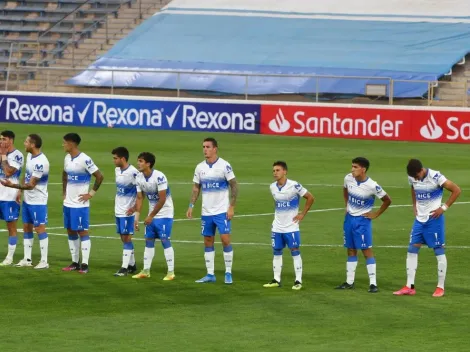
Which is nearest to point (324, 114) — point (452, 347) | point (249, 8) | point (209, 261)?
point (249, 8)

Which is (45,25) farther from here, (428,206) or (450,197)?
(450,197)

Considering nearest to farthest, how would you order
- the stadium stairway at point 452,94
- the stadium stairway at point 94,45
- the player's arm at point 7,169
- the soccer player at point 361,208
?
the soccer player at point 361,208
the player's arm at point 7,169
the stadium stairway at point 452,94
the stadium stairway at point 94,45

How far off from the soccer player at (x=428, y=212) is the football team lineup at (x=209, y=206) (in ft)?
0.05

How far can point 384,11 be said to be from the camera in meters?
56.5

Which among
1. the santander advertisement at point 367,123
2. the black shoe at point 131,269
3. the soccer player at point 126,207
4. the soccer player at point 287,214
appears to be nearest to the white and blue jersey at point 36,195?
the soccer player at point 126,207

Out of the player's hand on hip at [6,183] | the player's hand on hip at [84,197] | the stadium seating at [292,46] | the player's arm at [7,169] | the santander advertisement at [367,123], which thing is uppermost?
the stadium seating at [292,46]

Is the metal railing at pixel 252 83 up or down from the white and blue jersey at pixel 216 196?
up

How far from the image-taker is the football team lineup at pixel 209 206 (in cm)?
1770

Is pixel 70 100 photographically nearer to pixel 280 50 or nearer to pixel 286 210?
pixel 280 50

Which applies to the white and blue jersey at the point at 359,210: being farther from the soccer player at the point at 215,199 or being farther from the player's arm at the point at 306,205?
the soccer player at the point at 215,199

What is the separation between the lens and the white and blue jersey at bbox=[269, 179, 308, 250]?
1811 cm

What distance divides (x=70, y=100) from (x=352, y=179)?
32168mm

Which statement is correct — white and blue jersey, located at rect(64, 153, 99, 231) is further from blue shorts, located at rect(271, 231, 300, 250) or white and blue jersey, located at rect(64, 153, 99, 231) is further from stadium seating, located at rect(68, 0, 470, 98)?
stadium seating, located at rect(68, 0, 470, 98)

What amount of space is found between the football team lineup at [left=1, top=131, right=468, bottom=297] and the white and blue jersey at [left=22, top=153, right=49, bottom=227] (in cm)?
2
